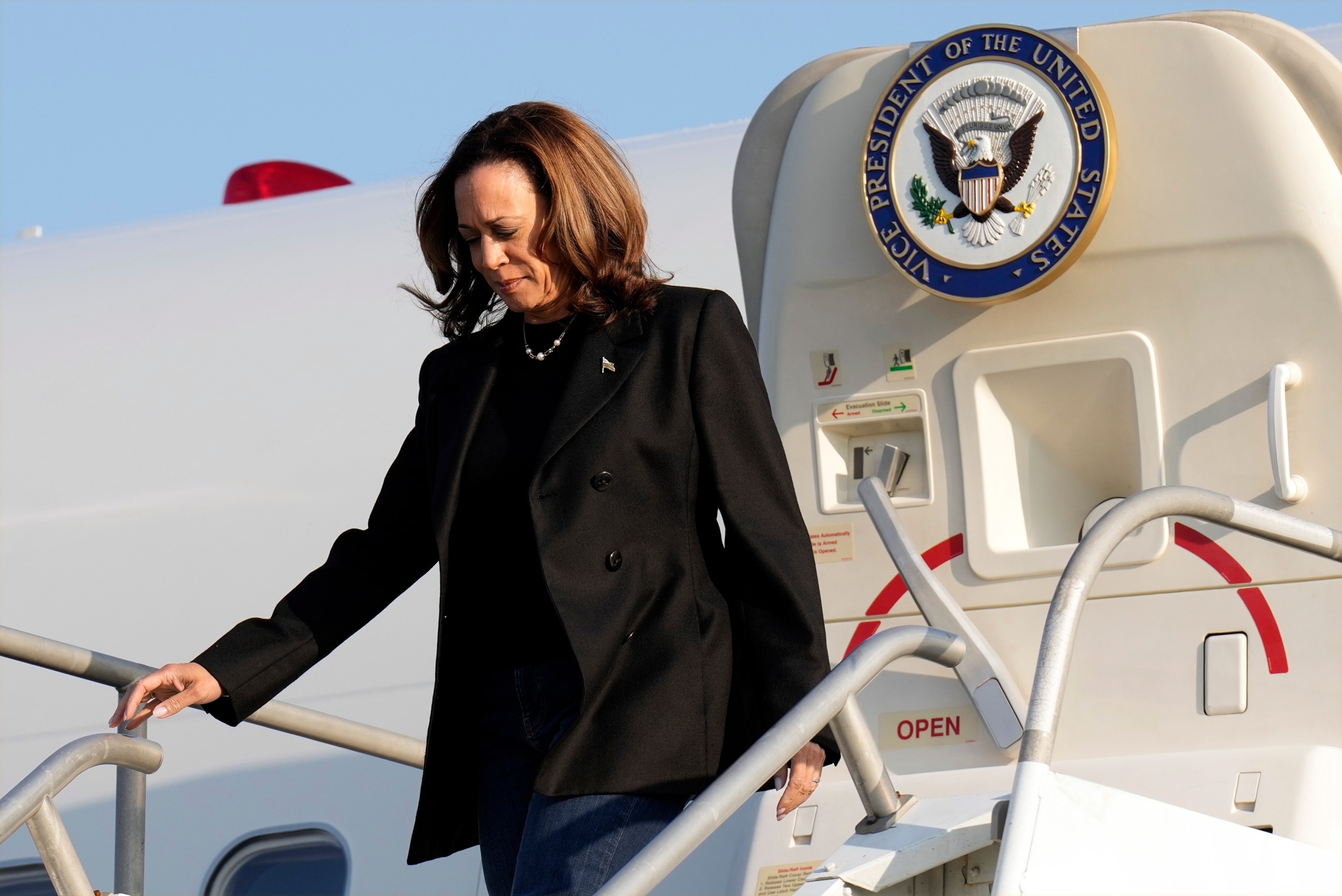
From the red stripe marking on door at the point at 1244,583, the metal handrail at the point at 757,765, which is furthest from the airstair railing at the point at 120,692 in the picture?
the red stripe marking on door at the point at 1244,583

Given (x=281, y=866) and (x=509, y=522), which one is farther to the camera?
(x=281, y=866)

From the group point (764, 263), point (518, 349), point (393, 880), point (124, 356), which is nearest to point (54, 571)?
point (124, 356)

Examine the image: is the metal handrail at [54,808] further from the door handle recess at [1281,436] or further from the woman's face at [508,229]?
the door handle recess at [1281,436]

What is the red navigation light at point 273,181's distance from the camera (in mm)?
6195

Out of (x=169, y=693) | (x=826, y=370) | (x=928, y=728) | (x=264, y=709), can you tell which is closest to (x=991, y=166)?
(x=826, y=370)

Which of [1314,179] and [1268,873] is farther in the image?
[1314,179]

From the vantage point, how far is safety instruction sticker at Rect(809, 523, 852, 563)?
11.2 ft

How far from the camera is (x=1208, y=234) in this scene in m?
3.17

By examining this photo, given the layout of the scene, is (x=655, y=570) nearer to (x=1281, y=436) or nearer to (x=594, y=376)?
(x=594, y=376)

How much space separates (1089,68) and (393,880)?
2368mm

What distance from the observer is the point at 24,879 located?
4234 mm

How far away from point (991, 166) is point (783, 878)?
1.45m

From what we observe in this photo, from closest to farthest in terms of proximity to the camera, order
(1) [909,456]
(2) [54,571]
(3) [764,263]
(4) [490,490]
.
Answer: (4) [490,490] < (1) [909,456] < (3) [764,263] < (2) [54,571]

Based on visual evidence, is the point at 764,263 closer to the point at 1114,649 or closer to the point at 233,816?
the point at 1114,649
